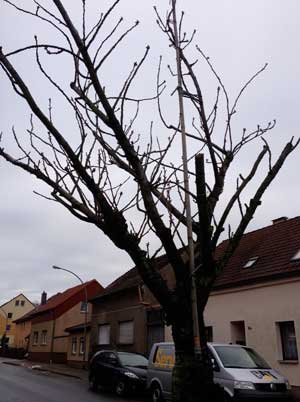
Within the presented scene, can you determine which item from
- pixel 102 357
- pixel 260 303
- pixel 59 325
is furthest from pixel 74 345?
pixel 260 303

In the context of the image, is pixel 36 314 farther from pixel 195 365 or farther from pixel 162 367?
pixel 195 365

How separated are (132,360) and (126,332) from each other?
9.58 metres

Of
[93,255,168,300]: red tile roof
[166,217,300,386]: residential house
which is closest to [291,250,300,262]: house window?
[166,217,300,386]: residential house

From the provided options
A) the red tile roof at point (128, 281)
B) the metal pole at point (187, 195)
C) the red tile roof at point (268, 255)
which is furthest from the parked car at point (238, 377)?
the red tile roof at point (128, 281)

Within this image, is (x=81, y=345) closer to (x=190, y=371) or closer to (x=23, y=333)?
(x=23, y=333)

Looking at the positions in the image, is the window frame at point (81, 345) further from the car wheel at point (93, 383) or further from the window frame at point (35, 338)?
the car wheel at point (93, 383)

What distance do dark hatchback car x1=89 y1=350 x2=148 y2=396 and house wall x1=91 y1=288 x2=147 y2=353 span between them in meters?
6.07

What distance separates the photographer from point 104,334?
28453mm

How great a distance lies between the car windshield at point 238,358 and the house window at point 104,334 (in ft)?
55.6

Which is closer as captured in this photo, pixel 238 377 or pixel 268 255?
pixel 238 377

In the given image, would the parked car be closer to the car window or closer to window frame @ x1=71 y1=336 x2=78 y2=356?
the car window

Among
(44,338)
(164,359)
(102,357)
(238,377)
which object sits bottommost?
(238,377)

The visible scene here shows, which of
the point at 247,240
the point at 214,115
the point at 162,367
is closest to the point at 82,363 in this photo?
the point at 247,240

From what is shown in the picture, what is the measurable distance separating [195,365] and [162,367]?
31.1 feet
